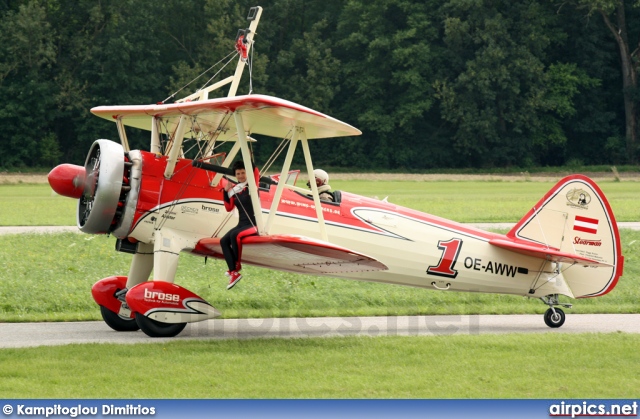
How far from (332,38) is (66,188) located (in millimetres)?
58635

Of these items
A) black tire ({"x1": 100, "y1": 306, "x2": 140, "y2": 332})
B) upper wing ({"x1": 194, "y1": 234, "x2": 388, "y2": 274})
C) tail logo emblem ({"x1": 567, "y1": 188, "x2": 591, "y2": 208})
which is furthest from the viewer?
tail logo emblem ({"x1": 567, "y1": 188, "x2": 591, "y2": 208})

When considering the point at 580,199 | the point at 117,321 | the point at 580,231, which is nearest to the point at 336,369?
the point at 117,321

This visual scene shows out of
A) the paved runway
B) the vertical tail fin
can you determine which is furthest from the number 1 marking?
the vertical tail fin

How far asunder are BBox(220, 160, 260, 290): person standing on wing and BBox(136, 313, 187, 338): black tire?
1.00 meters

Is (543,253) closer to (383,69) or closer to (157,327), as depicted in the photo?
(157,327)

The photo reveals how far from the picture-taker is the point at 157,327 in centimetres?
1109

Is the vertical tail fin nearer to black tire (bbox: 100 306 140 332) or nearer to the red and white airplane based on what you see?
the red and white airplane

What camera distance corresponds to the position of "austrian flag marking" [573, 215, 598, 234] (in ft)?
41.0

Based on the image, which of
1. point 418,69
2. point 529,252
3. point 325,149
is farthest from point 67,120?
point 529,252

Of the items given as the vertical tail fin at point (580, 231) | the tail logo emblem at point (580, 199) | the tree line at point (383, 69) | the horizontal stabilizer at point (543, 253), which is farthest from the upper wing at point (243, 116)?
the tree line at point (383, 69)

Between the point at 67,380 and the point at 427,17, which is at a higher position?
the point at 427,17

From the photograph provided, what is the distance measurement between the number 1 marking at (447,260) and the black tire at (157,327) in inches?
134

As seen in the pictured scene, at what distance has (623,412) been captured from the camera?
7.78 m

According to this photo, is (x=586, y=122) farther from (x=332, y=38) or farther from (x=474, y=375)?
(x=474, y=375)
